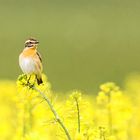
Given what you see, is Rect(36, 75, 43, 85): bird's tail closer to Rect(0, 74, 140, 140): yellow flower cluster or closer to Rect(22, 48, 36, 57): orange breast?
Rect(0, 74, 140, 140): yellow flower cluster

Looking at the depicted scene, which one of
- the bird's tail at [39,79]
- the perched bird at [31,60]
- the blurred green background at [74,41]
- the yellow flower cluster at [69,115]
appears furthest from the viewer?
Result: the blurred green background at [74,41]

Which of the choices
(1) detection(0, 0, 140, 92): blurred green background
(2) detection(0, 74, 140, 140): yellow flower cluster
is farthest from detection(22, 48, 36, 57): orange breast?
(1) detection(0, 0, 140, 92): blurred green background

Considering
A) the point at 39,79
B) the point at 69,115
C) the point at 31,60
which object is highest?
the point at 31,60

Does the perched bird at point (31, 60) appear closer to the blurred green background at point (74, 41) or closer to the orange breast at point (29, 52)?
the orange breast at point (29, 52)

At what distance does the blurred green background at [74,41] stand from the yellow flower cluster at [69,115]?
12.4 meters

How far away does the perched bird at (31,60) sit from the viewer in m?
7.06

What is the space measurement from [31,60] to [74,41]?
2559 cm

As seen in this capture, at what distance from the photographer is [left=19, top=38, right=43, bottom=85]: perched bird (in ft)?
23.2

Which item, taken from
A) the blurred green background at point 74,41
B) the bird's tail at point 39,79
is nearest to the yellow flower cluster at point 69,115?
the bird's tail at point 39,79

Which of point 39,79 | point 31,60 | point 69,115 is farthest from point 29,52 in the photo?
point 69,115

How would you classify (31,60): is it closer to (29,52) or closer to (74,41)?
(29,52)

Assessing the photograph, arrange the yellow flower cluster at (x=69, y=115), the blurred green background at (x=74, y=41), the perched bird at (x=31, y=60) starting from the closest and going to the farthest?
1. the yellow flower cluster at (x=69, y=115)
2. the perched bird at (x=31, y=60)
3. the blurred green background at (x=74, y=41)

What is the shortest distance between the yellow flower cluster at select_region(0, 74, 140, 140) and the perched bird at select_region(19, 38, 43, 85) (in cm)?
6

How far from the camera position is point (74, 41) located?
32688mm
